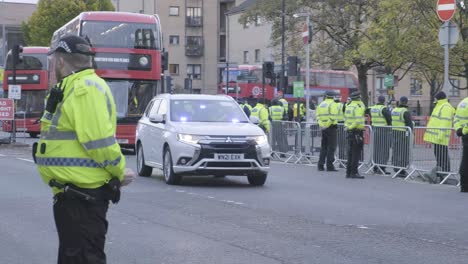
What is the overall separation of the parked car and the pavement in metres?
0.39

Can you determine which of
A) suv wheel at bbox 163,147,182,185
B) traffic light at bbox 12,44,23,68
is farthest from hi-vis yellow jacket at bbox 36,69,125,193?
traffic light at bbox 12,44,23,68

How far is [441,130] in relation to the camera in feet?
54.1

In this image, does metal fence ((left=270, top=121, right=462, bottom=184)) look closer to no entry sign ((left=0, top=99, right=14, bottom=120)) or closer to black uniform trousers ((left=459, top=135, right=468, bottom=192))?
black uniform trousers ((left=459, top=135, right=468, bottom=192))

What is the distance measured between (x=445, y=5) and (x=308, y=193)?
287 inches

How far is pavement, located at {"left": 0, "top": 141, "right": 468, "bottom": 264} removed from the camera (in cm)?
801

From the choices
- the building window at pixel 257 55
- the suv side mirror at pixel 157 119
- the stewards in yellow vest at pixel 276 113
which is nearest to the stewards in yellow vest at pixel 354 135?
the suv side mirror at pixel 157 119

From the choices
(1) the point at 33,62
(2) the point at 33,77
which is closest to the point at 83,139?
(2) the point at 33,77

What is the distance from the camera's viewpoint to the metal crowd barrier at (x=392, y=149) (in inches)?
699

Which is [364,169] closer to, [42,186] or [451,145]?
[451,145]

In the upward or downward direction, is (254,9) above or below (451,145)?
above

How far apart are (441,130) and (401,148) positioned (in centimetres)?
157

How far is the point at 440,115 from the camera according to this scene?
663 inches

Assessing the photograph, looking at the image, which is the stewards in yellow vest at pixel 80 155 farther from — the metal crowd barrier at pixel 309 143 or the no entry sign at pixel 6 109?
the no entry sign at pixel 6 109

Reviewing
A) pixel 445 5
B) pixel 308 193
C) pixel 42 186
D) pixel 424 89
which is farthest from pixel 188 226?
pixel 424 89
